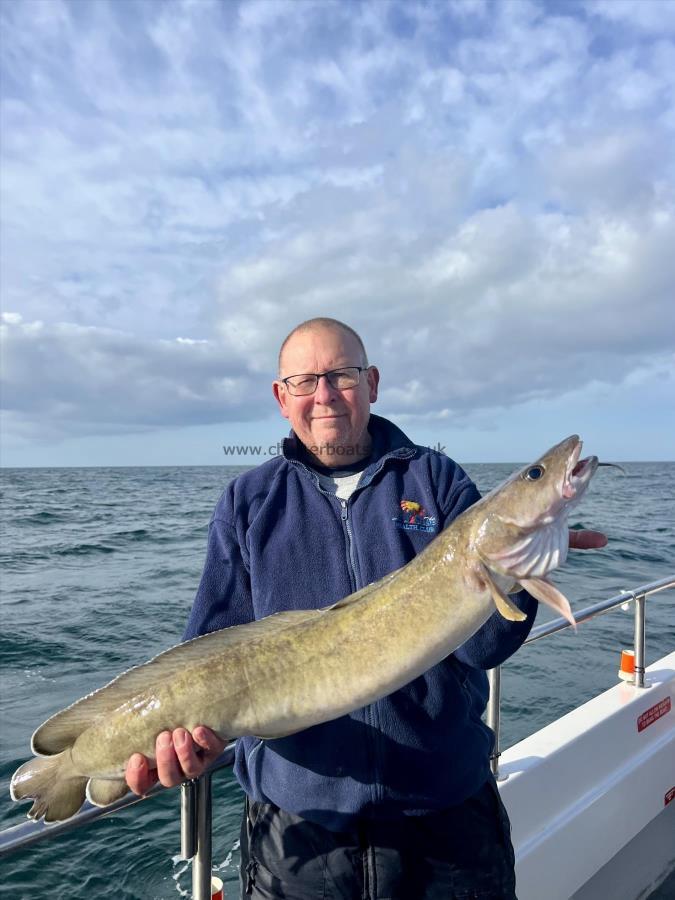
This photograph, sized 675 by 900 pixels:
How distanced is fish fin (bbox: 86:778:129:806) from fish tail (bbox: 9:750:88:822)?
28 mm

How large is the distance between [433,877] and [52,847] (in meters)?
5.29

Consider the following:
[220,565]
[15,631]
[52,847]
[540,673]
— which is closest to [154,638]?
[15,631]

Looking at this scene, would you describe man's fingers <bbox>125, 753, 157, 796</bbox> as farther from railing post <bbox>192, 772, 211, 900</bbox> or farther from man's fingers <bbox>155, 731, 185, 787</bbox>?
railing post <bbox>192, 772, 211, 900</bbox>

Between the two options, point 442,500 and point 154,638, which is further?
point 154,638

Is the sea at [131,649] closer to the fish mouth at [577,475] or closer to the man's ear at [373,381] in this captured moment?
the fish mouth at [577,475]

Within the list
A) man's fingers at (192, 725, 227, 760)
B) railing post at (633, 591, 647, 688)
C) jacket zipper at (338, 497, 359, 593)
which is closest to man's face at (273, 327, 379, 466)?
jacket zipper at (338, 497, 359, 593)

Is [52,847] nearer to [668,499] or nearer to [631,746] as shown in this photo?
[631,746]

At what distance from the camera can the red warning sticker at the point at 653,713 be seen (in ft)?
15.5

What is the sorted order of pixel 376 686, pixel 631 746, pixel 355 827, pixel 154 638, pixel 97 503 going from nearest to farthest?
pixel 376 686, pixel 355 827, pixel 631 746, pixel 154 638, pixel 97 503

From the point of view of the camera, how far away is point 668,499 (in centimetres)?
4406

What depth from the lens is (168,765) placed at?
231 centimetres

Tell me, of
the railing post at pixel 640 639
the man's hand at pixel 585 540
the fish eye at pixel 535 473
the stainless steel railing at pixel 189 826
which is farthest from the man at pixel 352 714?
the railing post at pixel 640 639

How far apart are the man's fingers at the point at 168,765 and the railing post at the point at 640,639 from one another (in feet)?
11.7

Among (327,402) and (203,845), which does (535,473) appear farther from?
(203,845)
